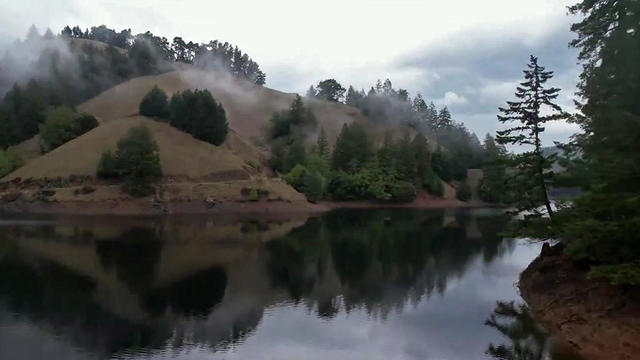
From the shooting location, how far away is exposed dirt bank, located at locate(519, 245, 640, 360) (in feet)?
75.5

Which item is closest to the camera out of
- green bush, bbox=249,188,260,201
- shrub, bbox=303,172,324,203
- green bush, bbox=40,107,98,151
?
green bush, bbox=249,188,260,201

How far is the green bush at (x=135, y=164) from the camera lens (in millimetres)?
104812

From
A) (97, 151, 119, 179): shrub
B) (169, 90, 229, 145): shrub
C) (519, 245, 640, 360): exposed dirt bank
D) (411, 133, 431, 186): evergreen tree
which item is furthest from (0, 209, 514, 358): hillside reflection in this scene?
(411, 133, 431, 186): evergreen tree

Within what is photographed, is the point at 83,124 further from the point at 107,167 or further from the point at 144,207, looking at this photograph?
the point at 144,207

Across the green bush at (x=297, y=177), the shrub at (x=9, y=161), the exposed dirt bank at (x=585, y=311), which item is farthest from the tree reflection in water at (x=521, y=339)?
the shrub at (x=9, y=161)

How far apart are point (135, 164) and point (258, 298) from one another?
258ft

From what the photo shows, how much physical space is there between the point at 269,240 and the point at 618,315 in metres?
44.5

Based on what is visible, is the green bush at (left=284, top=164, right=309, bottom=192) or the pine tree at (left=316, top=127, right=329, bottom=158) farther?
the pine tree at (left=316, top=127, right=329, bottom=158)

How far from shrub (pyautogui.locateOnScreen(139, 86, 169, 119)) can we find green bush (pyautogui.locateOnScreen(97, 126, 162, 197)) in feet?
93.3

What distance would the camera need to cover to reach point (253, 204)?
4306 inches

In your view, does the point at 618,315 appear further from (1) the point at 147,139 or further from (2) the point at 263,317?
(1) the point at 147,139

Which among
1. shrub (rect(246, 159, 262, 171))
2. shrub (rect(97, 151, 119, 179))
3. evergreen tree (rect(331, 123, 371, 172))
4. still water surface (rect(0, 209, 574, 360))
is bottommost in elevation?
still water surface (rect(0, 209, 574, 360))

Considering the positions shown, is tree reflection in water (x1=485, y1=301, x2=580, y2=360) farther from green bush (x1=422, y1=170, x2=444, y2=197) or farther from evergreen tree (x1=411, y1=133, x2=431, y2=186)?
green bush (x1=422, y1=170, x2=444, y2=197)

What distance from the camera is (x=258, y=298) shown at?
35000mm
